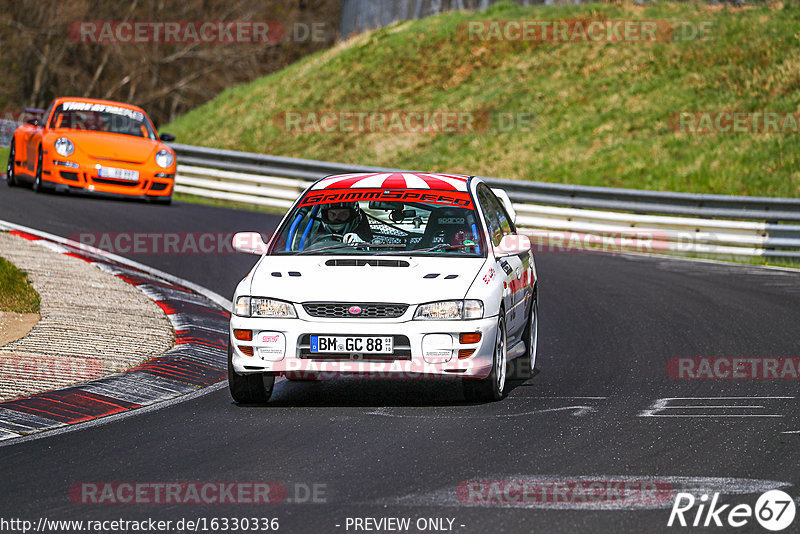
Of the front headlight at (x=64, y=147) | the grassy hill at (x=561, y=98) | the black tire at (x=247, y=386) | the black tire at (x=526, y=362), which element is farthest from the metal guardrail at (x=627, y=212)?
the black tire at (x=247, y=386)

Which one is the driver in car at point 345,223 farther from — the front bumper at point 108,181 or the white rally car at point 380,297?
the front bumper at point 108,181

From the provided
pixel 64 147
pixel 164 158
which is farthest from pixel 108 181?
pixel 164 158

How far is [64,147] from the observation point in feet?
65.8

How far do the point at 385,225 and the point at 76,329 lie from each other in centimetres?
300

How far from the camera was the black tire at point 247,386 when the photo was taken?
8.52 m

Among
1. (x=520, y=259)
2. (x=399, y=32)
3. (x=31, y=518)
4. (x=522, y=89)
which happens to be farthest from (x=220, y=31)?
(x=31, y=518)

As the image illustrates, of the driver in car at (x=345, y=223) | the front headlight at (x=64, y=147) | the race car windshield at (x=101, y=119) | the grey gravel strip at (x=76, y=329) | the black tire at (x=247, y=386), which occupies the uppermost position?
the race car windshield at (x=101, y=119)

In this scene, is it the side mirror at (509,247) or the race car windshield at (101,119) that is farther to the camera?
the race car windshield at (101,119)

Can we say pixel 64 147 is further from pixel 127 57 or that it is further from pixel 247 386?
pixel 127 57

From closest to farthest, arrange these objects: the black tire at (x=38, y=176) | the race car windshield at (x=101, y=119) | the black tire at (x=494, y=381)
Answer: the black tire at (x=494, y=381) → the black tire at (x=38, y=176) → the race car windshield at (x=101, y=119)

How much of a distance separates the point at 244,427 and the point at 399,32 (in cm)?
3216

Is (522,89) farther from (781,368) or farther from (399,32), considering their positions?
(781,368)

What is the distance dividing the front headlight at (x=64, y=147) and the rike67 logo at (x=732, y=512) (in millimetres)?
15633

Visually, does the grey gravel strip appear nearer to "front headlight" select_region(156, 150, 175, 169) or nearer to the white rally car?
the white rally car
